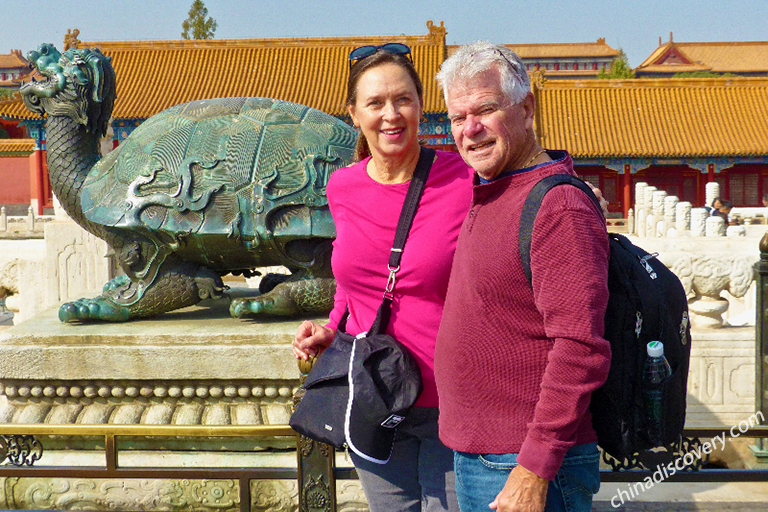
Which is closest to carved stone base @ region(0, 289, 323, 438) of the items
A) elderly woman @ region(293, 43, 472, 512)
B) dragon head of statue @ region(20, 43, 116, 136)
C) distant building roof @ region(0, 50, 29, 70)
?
dragon head of statue @ region(20, 43, 116, 136)

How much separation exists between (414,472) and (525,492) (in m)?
0.48

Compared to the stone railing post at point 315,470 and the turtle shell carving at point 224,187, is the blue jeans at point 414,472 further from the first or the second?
the turtle shell carving at point 224,187

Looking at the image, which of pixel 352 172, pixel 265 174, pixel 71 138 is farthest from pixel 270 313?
pixel 352 172

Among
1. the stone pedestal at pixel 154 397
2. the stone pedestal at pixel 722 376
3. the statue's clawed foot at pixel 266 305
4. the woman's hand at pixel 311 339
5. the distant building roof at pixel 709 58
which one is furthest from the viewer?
the distant building roof at pixel 709 58

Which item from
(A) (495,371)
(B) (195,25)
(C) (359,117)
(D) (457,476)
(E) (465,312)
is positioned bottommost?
(D) (457,476)

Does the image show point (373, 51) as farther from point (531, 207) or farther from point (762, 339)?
point (762, 339)

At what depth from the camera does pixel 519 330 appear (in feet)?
4.38

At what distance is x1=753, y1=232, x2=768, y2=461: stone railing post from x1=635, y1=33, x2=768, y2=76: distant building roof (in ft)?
128

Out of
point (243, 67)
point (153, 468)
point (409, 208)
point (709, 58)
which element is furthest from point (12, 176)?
point (709, 58)

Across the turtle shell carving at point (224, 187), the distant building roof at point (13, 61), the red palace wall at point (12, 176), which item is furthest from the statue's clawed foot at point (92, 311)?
the distant building roof at point (13, 61)

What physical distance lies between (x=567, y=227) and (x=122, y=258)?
7.73 ft

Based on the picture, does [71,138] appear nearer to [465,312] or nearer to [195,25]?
[465,312]

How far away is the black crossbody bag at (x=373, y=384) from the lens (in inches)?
62.7

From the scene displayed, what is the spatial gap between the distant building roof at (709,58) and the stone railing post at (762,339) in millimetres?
39101
